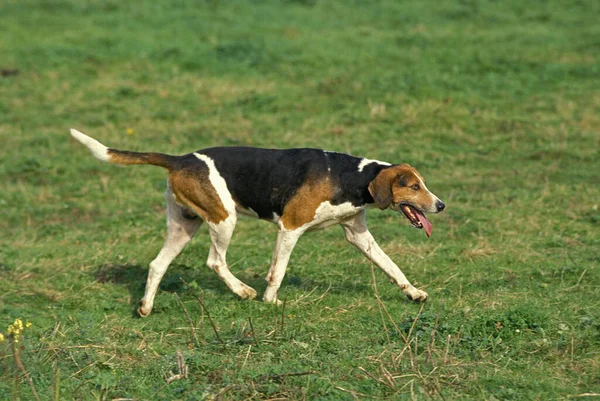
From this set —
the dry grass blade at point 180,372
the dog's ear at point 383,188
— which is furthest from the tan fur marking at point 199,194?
the dry grass blade at point 180,372

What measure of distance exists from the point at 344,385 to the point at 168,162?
123 inches

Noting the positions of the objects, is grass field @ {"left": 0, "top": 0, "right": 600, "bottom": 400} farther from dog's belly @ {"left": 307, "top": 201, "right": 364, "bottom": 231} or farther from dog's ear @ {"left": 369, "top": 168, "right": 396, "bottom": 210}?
dog's ear @ {"left": 369, "top": 168, "right": 396, "bottom": 210}

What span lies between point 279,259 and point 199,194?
908 mm

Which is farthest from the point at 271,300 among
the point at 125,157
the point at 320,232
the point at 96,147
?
the point at 320,232

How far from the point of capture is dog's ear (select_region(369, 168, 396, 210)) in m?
8.04

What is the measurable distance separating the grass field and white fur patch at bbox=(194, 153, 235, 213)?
2.85 ft

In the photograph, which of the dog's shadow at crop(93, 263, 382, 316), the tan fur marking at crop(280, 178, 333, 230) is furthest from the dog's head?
the dog's shadow at crop(93, 263, 382, 316)

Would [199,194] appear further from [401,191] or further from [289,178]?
[401,191]

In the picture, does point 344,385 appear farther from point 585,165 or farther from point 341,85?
point 341,85

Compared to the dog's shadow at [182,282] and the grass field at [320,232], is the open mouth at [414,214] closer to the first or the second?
the grass field at [320,232]

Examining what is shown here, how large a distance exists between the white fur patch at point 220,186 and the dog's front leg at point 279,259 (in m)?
0.52

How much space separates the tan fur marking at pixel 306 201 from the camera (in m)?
8.18

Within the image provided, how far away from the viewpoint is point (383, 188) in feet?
26.4

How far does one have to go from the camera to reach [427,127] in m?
14.5
